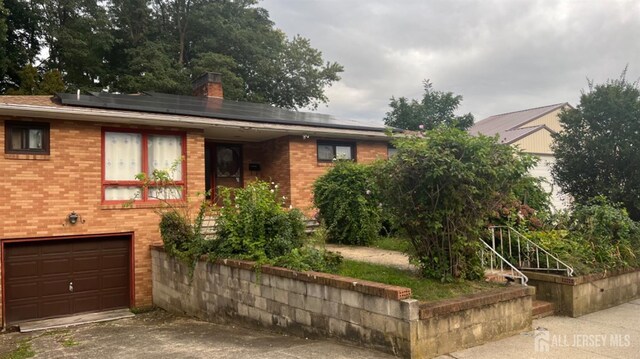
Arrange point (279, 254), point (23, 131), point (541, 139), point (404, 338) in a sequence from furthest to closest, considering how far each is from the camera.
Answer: point (541, 139) < point (23, 131) < point (279, 254) < point (404, 338)

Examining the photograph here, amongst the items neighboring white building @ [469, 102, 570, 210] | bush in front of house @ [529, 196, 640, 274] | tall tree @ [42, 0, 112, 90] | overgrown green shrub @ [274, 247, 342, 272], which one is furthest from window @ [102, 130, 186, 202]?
tall tree @ [42, 0, 112, 90]

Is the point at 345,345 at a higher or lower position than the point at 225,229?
lower

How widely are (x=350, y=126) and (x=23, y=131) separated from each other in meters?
8.07

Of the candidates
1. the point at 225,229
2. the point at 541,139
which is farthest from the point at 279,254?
the point at 541,139

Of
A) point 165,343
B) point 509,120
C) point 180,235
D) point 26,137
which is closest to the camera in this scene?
point 165,343

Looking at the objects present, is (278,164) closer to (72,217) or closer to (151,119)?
(151,119)

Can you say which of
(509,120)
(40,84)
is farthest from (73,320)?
(509,120)

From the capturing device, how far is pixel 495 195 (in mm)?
6004

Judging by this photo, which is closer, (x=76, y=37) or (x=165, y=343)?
(x=165, y=343)

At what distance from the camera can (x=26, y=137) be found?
9445mm

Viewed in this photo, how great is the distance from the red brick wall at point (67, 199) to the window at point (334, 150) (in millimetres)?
5038

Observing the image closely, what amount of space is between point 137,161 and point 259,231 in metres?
4.51

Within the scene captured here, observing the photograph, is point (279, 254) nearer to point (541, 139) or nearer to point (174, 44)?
point (541, 139)

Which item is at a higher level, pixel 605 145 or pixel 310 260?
pixel 605 145
